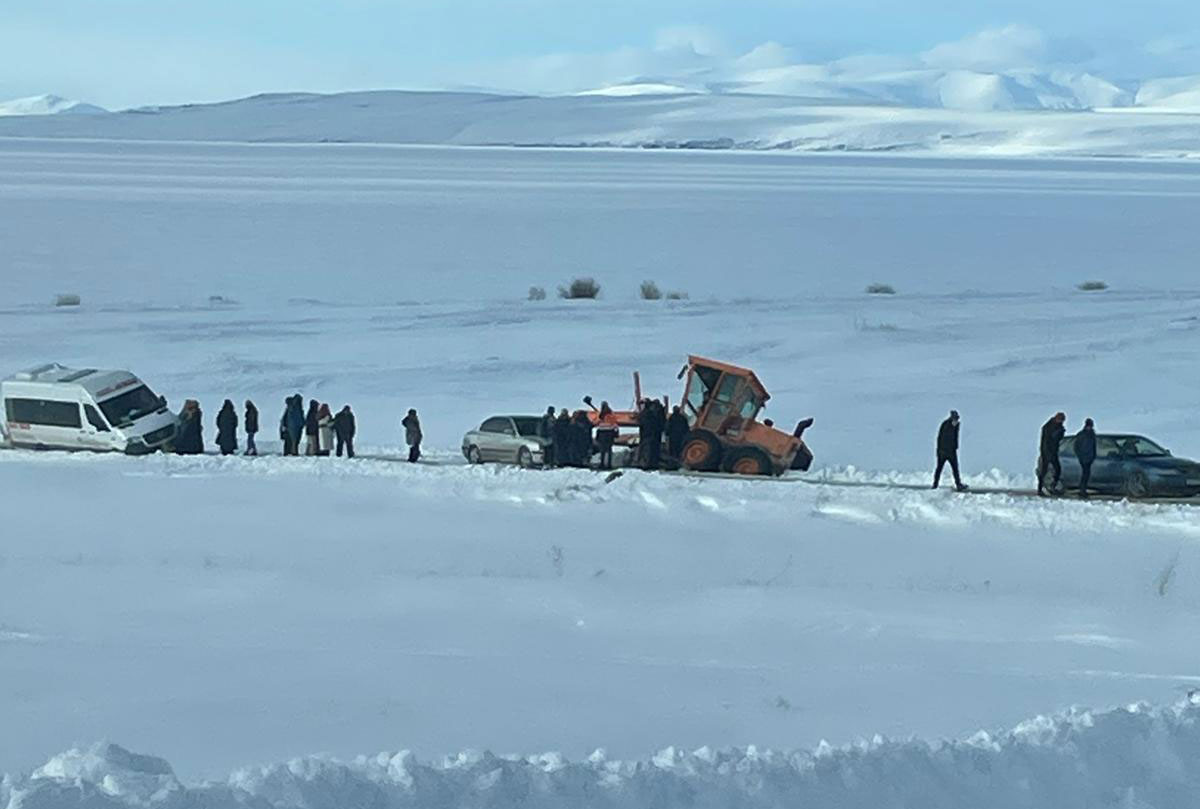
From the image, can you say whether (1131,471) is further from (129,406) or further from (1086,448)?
(129,406)

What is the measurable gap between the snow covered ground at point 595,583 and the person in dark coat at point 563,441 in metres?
1.00

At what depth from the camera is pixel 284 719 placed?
426 inches

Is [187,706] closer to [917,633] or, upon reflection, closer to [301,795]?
[301,795]

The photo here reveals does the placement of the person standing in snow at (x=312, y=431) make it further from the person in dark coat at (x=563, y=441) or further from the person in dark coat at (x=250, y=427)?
the person in dark coat at (x=563, y=441)

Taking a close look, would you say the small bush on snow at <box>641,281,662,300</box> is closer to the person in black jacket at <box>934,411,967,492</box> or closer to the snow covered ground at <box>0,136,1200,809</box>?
the snow covered ground at <box>0,136,1200,809</box>

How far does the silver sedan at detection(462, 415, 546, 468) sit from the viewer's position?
19625 mm

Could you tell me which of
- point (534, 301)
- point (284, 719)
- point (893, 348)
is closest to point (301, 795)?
point (284, 719)

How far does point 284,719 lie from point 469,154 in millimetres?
154873

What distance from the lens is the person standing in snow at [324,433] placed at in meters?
20.2

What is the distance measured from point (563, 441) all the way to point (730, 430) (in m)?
2.15

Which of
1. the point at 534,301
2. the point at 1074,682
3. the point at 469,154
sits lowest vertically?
the point at 1074,682

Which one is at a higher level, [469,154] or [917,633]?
[469,154]

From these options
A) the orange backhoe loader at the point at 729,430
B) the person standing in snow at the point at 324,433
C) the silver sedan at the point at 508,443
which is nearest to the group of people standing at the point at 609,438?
the orange backhoe loader at the point at 729,430

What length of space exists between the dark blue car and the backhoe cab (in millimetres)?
3492
